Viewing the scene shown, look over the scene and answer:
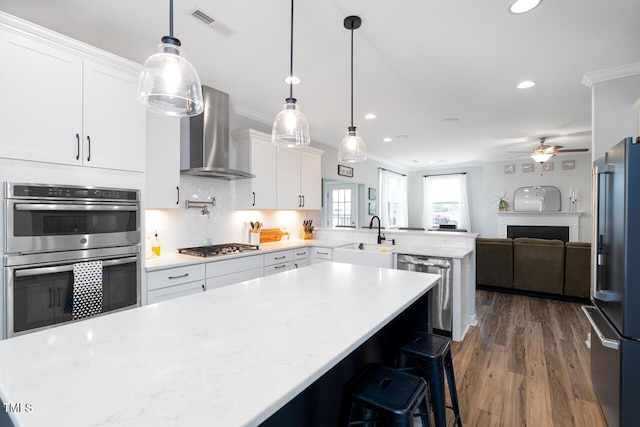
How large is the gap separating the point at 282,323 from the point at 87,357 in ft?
2.01

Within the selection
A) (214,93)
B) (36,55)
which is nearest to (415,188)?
(214,93)

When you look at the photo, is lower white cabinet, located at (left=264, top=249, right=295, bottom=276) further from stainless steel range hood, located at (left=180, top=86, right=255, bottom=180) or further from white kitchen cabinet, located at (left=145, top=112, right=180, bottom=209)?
white kitchen cabinet, located at (left=145, top=112, right=180, bottom=209)

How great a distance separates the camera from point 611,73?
111 inches

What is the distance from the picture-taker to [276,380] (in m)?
0.79

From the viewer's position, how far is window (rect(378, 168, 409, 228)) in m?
7.66

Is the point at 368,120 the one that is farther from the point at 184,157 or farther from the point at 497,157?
the point at 497,157

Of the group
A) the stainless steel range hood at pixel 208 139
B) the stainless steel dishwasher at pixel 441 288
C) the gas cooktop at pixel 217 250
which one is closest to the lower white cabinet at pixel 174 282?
the gas cooktop at pixel 217 250

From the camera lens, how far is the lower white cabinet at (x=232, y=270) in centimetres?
294

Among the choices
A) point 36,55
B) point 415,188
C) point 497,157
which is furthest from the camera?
point 415,188

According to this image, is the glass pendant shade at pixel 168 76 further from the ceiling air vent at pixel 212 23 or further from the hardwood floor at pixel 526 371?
the hardwood floor at pixel 526 371

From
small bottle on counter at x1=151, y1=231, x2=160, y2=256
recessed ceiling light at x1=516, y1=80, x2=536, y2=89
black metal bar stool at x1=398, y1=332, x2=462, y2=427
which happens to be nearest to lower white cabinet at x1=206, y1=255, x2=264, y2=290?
small bottle on counter at x1=151, y1=231, x2=160, y2=256

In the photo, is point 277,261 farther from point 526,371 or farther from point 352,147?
point 526,371

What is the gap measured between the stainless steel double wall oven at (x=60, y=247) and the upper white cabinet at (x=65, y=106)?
0.77ft

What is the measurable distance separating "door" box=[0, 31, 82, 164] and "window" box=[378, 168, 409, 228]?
618cm
